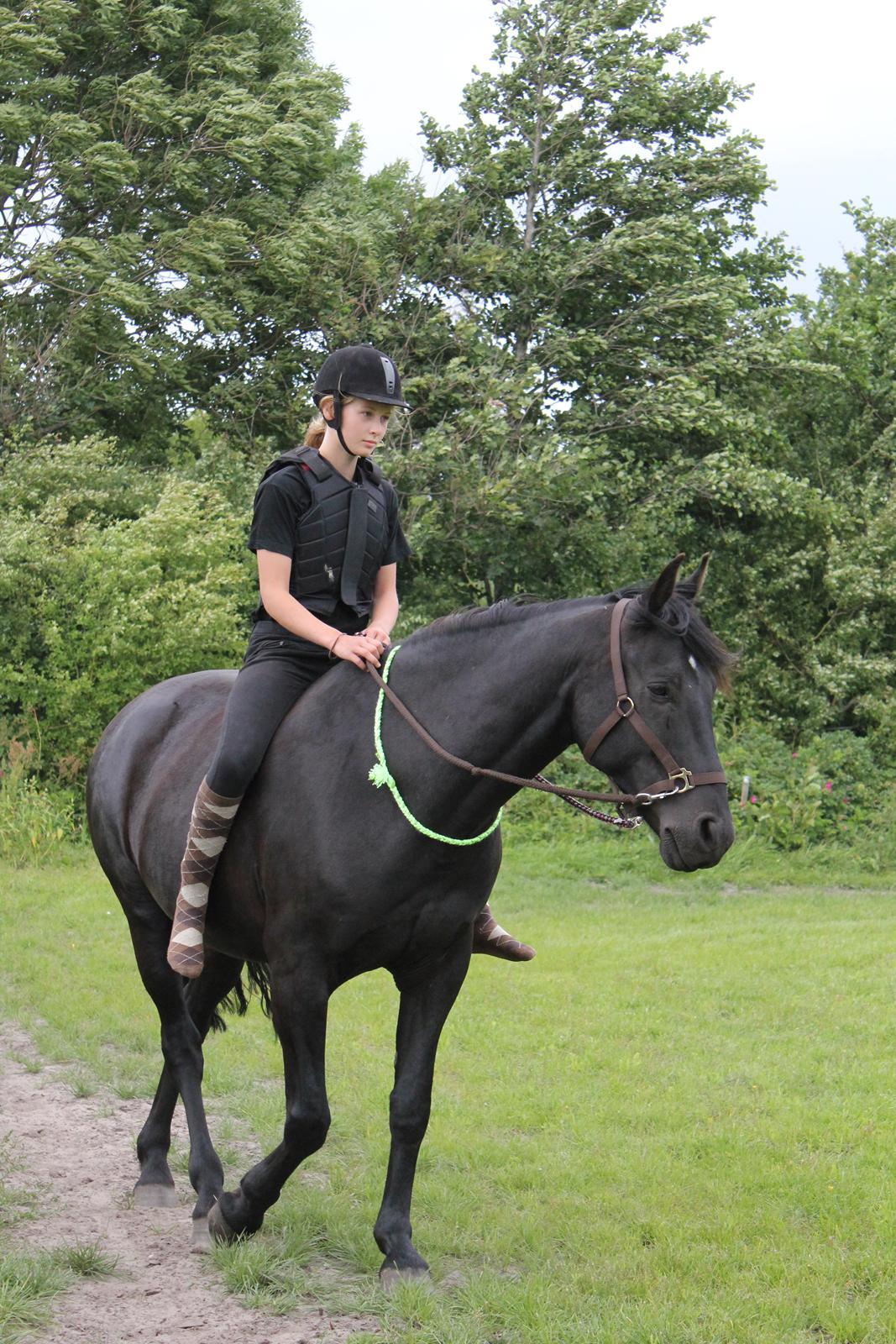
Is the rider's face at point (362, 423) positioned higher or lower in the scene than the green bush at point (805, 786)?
higher

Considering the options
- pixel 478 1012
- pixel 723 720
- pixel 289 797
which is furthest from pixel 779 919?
pixel 289 797

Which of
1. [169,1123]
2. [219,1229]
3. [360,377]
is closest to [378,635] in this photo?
[360,377]

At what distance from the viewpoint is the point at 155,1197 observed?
17.6ft

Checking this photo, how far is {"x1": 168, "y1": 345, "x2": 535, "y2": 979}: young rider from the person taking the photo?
4.54 metres

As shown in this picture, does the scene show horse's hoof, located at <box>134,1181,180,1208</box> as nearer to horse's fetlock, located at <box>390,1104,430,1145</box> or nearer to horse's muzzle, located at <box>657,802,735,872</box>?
horse's fetlock, located at <box>390,1104,430,1145</box>

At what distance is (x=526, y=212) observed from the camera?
2020cm

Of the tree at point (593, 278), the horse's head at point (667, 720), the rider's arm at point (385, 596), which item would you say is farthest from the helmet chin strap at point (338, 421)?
the tree at point (593, 278)

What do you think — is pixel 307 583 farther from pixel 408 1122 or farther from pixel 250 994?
pixel 250 994

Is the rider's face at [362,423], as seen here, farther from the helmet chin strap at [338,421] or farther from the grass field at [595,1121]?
the grass field at [595,1121]

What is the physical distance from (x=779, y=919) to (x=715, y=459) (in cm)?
829

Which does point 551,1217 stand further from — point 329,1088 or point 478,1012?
point 478,1012

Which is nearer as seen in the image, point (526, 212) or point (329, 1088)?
point (329, 1088)

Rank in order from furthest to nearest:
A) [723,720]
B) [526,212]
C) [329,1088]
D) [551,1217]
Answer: [526,212] < [723,720] < [329,1088] < [551,1217]

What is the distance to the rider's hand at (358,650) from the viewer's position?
176 inches
